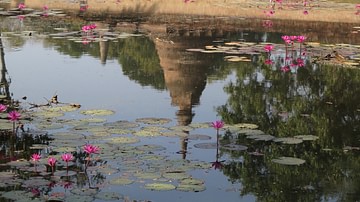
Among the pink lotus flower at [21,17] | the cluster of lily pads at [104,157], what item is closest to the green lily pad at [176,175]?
the cluster of lily pads at [104,157]

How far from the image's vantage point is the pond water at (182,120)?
812cm

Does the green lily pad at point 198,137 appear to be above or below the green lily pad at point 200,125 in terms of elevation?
below

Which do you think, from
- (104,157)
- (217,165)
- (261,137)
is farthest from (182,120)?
(104,157)

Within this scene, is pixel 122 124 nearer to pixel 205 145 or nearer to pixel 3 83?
pixel 205 145

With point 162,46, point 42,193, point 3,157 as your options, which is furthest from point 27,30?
point 42,193

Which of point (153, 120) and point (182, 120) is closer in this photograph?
point (153, 120)

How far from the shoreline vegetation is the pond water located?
11.5 metres

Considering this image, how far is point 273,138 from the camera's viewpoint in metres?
10.3

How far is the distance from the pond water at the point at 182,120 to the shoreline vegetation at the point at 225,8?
11468mm

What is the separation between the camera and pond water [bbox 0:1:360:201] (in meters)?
8.12

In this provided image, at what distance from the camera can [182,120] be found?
1155 cm

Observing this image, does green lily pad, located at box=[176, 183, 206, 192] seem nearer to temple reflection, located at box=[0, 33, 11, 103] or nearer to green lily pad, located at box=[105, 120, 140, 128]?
green lily pad, located at box=[105, 120, 140, 128]

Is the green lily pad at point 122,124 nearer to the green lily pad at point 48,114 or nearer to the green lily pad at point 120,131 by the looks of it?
the green lily pad at point 120,131

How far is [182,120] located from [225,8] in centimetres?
2701
